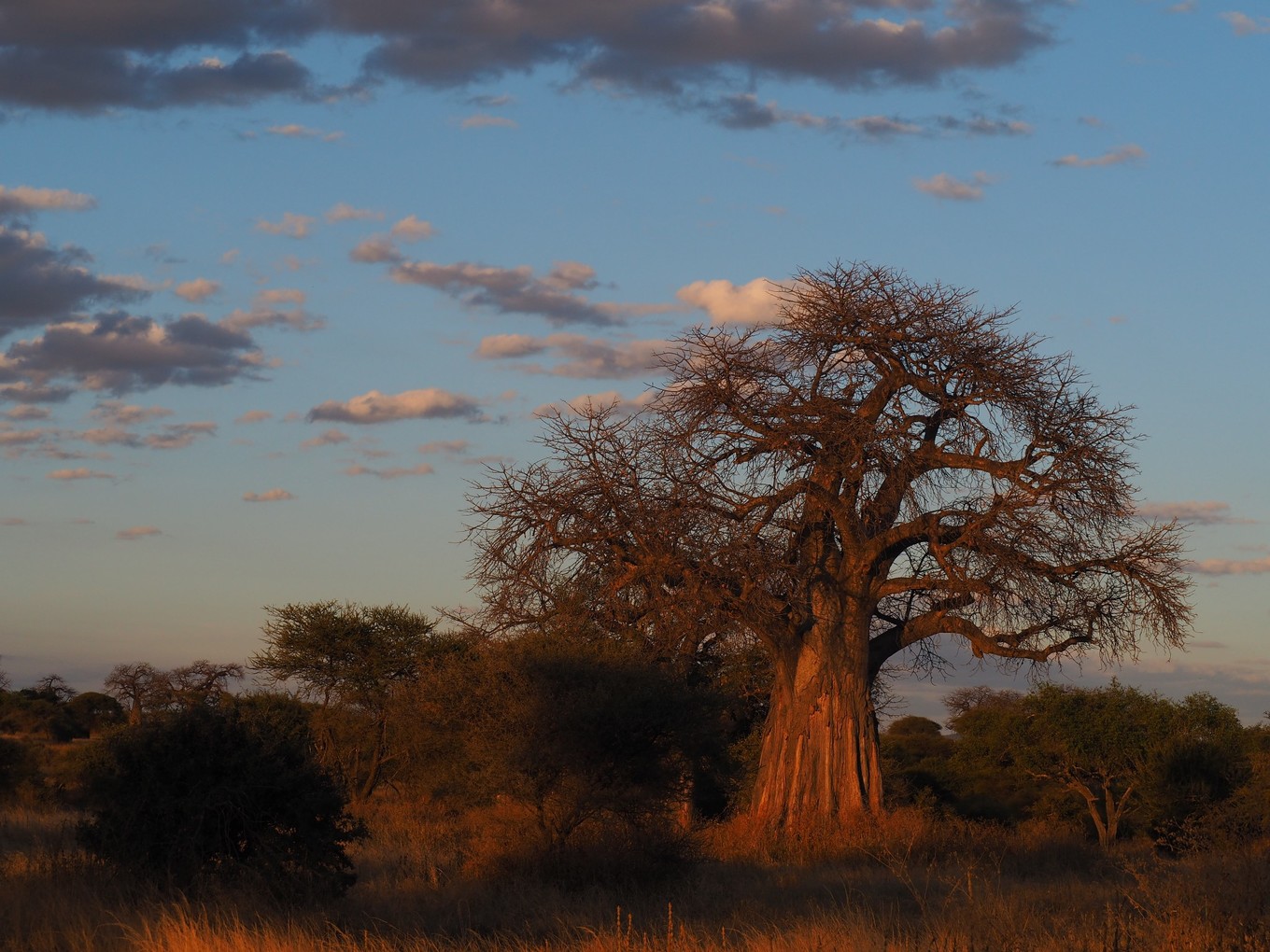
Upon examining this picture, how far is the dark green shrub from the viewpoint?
11.5 meters

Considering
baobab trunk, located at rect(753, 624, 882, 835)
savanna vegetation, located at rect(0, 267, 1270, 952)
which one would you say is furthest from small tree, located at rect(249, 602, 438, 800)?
baobab trunk, located at rect(753, 624, 882, 835)

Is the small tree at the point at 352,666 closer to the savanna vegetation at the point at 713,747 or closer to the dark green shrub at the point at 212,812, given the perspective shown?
the savanna vegetation at the point at 713,747

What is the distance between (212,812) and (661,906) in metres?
4.12

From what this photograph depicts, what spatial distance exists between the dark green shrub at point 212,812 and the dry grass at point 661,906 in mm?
333

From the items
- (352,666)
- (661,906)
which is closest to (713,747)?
(661,906)

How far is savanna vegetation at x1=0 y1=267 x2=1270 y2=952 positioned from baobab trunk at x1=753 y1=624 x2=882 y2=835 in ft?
0.17

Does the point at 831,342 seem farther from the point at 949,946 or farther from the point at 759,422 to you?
the point at 949,946

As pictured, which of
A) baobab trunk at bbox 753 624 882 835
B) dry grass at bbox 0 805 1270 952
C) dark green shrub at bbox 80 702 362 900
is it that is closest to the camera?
dry grass at bbox 0 805 1270 952

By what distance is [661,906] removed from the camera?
1209cm

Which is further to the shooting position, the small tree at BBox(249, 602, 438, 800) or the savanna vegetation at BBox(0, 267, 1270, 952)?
the small tree at BBox(249, 602, 438, 800)

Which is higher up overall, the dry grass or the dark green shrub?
the dark green shrub

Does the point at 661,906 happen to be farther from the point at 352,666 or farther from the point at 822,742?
the point at 352,666

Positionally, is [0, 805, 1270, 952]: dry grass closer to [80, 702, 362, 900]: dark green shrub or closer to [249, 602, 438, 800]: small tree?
[80, 702, 362, 900]: dark green shrub

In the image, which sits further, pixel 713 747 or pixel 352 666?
pixel 352 666
